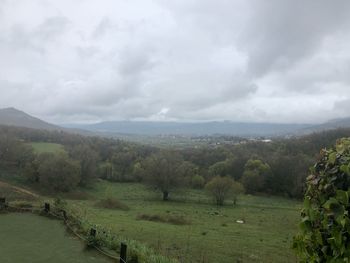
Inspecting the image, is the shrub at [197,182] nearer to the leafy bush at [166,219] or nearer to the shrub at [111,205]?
the shrub at [111,205]

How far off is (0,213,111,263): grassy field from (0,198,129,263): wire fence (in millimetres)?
278

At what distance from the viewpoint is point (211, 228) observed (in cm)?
3859

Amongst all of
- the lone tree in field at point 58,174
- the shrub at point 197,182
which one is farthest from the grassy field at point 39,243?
the shrub at point 197,182

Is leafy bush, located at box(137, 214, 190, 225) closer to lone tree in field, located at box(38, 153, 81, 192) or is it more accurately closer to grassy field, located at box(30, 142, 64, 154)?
lone tree in field, located at box(38, 153, 81, 192)

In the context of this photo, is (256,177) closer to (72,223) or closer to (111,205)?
(111,205)

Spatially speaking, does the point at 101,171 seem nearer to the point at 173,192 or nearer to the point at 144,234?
the point at 173,192

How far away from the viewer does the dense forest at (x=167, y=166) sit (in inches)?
2697

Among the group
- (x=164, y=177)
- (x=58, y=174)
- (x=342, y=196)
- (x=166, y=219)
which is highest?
(x=342, y=196)

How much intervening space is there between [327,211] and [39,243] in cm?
1399

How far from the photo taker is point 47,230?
1700 centimetres

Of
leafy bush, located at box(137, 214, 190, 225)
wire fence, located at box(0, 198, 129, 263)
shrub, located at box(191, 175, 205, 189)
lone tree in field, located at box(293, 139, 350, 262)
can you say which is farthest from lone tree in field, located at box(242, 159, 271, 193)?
lone tree in field, located at box(293, 139, 350, 262)

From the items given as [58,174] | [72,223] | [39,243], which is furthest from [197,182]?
[39,243]

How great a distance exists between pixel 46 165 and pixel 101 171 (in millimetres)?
20920

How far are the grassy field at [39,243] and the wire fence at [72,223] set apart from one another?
0.91 ft
